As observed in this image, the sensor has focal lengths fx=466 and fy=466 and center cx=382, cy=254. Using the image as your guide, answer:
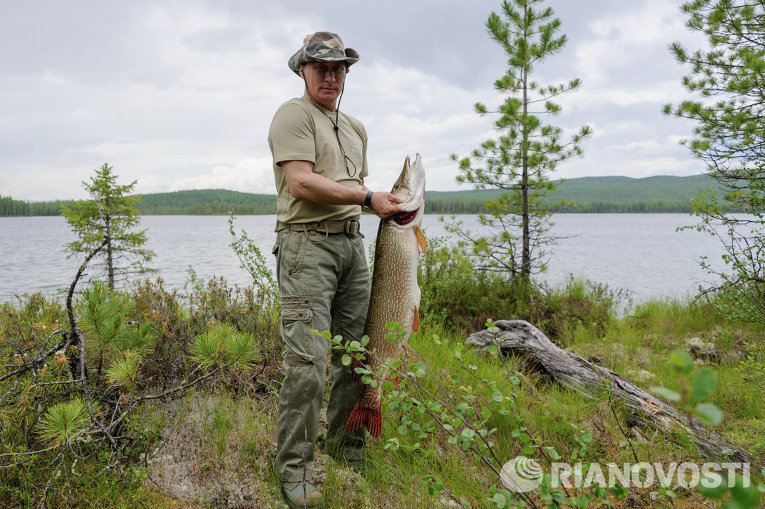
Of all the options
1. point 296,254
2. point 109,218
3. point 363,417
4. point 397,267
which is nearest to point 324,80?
point 296,254

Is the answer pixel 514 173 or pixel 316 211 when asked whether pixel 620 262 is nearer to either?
pixel 514 173

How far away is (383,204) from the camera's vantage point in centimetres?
330

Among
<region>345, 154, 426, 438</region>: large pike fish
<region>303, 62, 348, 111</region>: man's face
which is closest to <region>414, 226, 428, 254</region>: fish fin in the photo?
<region>345, 154, 426, 438</region>: large pike fish

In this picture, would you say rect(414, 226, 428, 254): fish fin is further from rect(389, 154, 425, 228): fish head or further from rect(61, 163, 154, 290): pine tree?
rect(61, 163, 154, 290): pine tree

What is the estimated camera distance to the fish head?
11.4 ft

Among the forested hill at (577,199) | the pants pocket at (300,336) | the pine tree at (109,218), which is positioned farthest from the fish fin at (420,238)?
the forested hill at (577,199)

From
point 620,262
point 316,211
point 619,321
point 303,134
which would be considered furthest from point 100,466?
point 620,262

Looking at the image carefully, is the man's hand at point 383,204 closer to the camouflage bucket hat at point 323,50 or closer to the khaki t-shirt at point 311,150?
the khaki t-shirt at point 311,150

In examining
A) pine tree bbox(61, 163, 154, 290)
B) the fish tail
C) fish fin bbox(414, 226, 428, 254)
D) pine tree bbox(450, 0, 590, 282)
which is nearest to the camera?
the fish tail

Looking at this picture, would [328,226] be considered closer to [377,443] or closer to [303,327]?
[303,327]

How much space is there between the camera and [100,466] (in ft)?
10.6

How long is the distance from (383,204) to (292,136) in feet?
2.58

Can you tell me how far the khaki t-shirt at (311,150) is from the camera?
3.24 meters

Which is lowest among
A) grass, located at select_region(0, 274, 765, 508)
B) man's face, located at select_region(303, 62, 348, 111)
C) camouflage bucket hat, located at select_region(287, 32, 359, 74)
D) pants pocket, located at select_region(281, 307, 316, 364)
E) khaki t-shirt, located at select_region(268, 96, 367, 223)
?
grass, located at select_region(0, 274, 765, 508)
